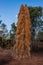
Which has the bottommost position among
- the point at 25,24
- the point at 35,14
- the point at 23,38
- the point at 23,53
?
the point at 23,53

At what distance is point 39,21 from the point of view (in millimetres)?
33062

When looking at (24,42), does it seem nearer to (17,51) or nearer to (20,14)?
(17,51)

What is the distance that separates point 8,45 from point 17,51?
1162 cm

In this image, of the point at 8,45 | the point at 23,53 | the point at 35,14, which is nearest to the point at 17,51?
the point at 23,53

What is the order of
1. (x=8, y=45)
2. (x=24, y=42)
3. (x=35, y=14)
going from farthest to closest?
(x=35, y=14) → (x=8, y=45) → (x=24, y=42)

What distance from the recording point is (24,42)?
17891mm

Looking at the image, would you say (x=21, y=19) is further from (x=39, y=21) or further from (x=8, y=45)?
(x=39, y=21)

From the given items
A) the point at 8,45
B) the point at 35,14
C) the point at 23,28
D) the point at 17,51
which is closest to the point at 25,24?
the point at 23,28

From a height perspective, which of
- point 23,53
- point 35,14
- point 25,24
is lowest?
point 23,53

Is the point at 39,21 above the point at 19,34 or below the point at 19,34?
above

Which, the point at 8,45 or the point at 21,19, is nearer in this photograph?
the point at 21,19

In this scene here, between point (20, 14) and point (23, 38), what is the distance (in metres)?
2.03

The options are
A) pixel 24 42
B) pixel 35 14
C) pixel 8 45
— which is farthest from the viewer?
pixel 35 14

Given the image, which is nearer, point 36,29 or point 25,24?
point 25,24
